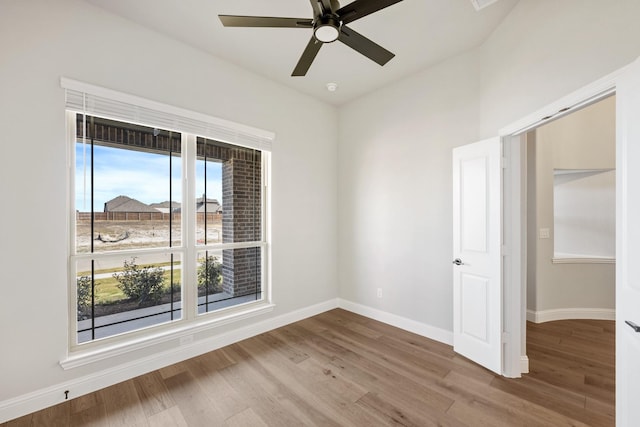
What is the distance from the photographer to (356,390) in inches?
88.9

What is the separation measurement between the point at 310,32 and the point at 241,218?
2.13 meters

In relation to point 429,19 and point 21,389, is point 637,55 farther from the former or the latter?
point 21,389

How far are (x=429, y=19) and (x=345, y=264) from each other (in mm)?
3156

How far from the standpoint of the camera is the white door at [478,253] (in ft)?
8.14

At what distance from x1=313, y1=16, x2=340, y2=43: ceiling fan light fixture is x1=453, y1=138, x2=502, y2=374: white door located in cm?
173

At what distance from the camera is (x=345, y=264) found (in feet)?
13.9

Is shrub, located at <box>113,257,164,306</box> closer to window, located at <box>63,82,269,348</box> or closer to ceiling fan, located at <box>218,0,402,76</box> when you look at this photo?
window, located at <box>63,82,269,348</box>

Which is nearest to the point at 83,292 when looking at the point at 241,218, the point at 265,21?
the point at 241,218

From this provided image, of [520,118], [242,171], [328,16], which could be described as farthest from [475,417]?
[242,171]

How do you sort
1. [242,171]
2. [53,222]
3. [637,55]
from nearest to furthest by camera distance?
[637,55]
[53,222]
[242,171]

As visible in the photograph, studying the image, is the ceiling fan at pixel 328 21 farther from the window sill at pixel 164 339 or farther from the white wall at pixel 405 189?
the window sill at pixel 164 339

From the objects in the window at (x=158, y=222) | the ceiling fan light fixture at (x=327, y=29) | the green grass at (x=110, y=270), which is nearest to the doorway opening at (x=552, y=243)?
the ceiling fan light fixture at (x=327, y=29)

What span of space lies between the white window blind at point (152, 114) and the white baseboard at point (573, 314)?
14.0 feet

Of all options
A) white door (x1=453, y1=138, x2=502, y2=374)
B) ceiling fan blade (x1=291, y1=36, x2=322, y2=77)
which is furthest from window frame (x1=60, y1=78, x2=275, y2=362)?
white door (x1=453, y1=138, x2=502, y2=374)
